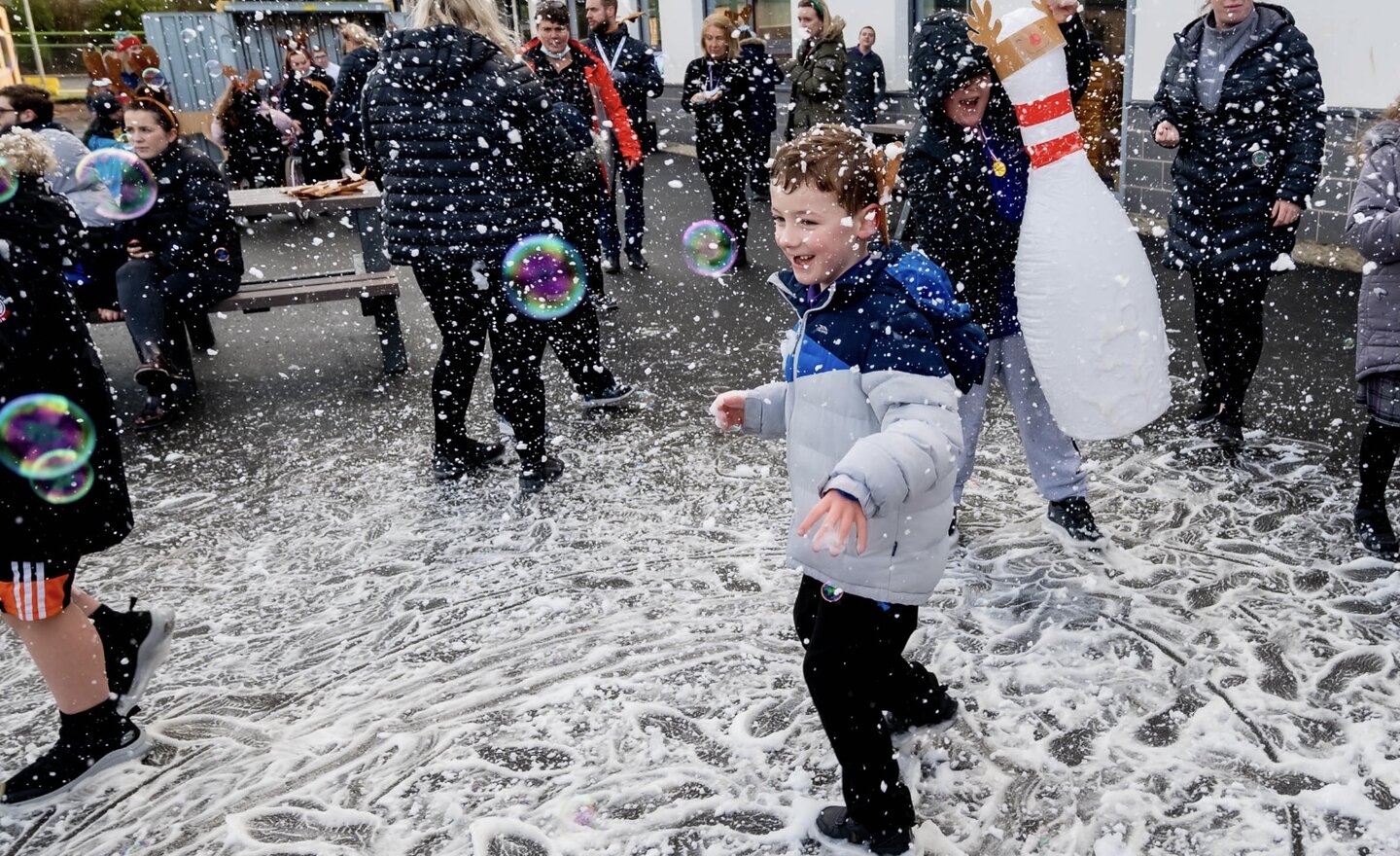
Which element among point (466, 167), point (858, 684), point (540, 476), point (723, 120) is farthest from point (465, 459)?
point (723, 120)

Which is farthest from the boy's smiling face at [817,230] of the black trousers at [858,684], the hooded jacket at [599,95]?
the hooded jacket at [599,95]

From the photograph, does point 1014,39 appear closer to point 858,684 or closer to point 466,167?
point 858,684

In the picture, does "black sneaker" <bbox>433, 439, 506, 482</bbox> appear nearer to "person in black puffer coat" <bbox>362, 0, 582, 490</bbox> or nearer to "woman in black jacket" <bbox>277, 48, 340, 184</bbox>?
"person in black puffer coat" <bbox>362, 0, 582, 490</bbox>

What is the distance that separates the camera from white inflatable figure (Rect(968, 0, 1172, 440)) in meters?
3.11

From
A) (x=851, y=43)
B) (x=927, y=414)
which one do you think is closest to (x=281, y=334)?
(x=927, y=414)

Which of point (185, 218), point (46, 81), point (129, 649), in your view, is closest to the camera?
point (129, 649)

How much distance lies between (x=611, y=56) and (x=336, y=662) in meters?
6.09

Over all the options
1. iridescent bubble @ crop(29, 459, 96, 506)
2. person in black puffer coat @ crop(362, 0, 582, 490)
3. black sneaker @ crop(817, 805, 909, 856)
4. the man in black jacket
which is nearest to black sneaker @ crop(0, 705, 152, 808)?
iridescent bubble @ crop(29, 459, 96, 506)

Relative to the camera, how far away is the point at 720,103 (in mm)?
9344

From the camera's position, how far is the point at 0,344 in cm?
254

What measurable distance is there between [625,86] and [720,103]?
53.6 inches

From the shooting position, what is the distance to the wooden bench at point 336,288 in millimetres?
6328

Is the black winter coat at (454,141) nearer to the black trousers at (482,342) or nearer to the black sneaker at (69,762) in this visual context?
the black trousers at (482,342)

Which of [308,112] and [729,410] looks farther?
[308,112]
